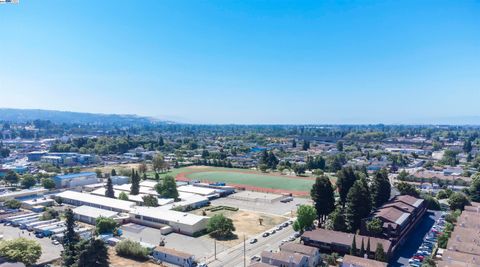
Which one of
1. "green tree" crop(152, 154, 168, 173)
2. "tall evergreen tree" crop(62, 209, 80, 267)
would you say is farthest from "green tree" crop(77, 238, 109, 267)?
"green tree" crop(152, 154, 168, 173)

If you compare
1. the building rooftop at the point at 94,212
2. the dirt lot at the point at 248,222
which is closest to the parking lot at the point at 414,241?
the dirt lot at the point at 248,222

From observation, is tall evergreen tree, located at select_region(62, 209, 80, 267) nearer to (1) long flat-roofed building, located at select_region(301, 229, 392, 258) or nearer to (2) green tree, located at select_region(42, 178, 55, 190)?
(1) long flat-roofed building, located at select_region(301, 229, 392, 258)

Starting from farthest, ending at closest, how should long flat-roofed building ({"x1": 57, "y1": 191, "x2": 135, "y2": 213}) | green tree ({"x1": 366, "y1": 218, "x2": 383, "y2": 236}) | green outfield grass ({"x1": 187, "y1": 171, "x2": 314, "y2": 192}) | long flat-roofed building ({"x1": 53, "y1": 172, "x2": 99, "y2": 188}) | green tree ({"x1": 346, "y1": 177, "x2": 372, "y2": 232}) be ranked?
green outfield grass ({"x1": 187, "y1": 171, "x2": 314, "y2": 192}), long flat-roofed building ({"x1": 53, "y1": 172, "x2": 99, "y2": 188}), long flat-roofed building ({"x1": 57, "y1": 191, "x2": 135, "y2": 213}), green tree ({"x1": 346, "y1": 177, "x2": 372, "y2": 232}), green tree ({"x1": 366, "y1": 218, "x2": 383, "y2": 236})

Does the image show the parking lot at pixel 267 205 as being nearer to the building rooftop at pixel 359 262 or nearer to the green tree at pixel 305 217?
the green tree at pixel 305 217

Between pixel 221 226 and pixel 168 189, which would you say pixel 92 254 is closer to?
pixel 221 226

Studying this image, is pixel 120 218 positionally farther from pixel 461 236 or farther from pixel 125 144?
pixel 125 144
